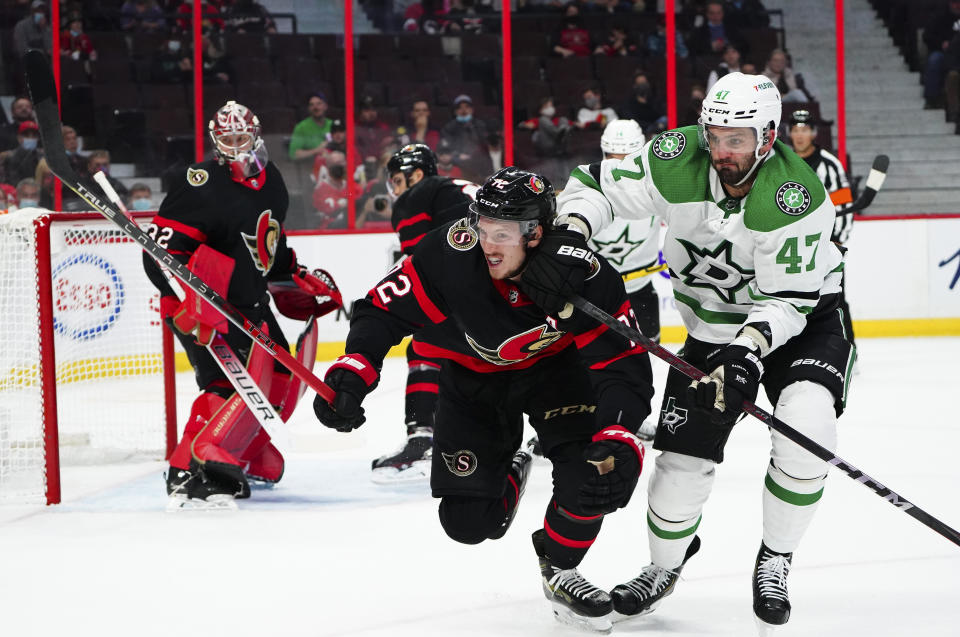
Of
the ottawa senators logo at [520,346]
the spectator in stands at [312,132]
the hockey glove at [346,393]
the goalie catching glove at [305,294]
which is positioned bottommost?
the hockey glove at [346,393]

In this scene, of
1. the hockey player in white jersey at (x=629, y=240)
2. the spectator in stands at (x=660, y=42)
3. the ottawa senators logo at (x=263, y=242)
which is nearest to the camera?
the ottawa senators logo at (x=263, y=242)

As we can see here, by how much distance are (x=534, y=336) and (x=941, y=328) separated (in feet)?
19.1

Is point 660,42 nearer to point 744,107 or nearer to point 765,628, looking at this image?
point 744,107

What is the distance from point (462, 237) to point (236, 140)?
159cm

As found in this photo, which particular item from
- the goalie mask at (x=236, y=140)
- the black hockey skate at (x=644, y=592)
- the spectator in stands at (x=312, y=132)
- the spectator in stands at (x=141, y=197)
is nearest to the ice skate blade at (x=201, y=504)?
the goalie mask at (x=236, y=140)

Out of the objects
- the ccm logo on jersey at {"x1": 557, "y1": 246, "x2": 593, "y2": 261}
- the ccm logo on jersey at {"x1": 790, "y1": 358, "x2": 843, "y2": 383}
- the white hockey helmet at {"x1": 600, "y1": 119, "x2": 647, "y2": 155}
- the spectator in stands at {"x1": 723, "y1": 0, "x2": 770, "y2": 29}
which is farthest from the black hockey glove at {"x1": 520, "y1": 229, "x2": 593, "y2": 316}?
the spectator in stands at {"x1": 723, "y1": 0, "x2": 770, "y2": 29}

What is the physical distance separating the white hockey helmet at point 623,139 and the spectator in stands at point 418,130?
3.02 metres

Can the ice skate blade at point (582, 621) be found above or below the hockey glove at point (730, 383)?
below

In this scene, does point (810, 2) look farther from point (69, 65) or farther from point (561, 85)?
point (69, 65)

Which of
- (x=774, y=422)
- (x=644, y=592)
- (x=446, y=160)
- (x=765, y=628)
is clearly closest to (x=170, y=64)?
(x=446, y=160)

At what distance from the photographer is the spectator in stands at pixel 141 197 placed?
7156 mm

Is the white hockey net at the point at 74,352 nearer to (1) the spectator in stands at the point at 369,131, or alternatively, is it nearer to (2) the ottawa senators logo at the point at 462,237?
(2) the ottawa senators logo at the point at 462,237

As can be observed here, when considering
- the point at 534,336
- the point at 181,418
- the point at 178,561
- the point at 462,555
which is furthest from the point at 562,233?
the point at 181,418

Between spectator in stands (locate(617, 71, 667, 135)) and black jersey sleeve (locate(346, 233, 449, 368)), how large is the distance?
5365mm
